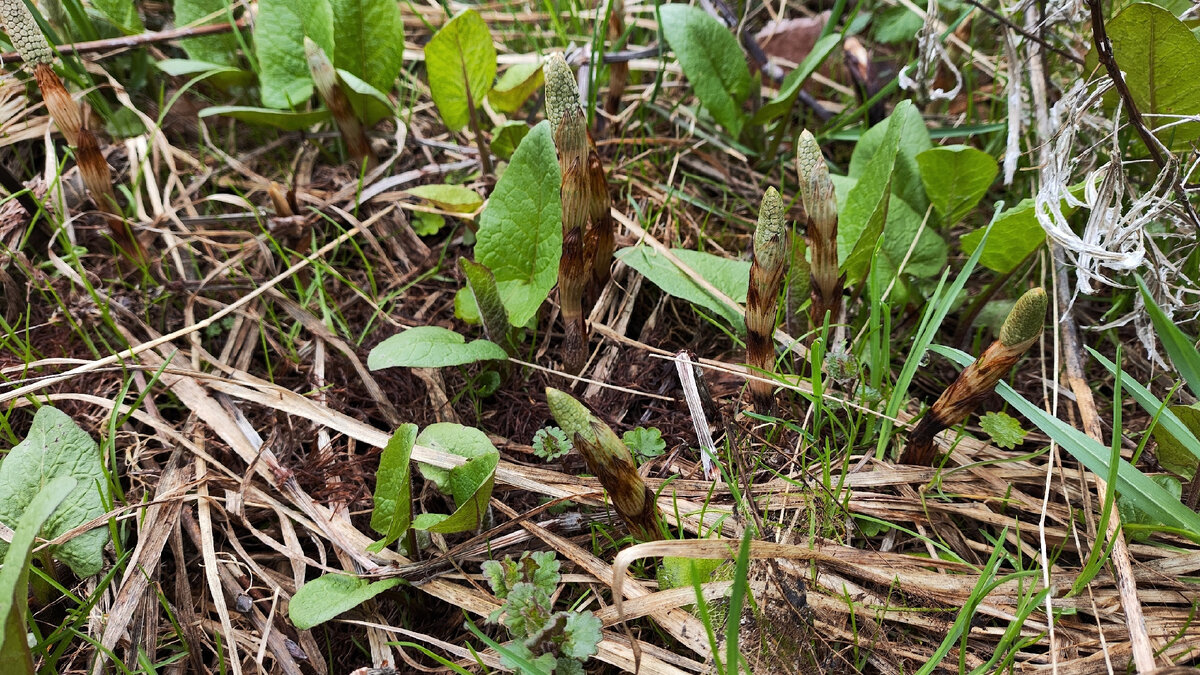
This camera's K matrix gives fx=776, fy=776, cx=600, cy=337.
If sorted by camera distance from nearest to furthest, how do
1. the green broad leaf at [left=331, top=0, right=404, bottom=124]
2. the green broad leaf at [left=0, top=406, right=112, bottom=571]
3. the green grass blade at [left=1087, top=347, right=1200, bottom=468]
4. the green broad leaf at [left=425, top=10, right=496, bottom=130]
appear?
the green grass blade at [left=1087, top=347, right=1200, bottom=468], the green broad leaf at [left=0, top=406, right=112, bottom=571], the green broad leaf at [left=425, top=10, right=496, bottom=130], the green broad leaf at [left=331, top=0, right=404, bottom=124]

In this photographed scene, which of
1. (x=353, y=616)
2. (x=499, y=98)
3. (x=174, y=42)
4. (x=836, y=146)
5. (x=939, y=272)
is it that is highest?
(x=174, y=42)

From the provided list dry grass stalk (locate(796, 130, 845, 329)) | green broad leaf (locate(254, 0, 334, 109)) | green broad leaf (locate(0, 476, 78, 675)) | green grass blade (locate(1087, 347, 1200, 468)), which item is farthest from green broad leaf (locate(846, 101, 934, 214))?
green broad leaf (locate(0, 476, 78, 675))

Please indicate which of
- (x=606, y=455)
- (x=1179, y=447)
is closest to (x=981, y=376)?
(x=1179, y=447)

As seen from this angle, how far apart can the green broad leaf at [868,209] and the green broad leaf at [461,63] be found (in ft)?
3.13

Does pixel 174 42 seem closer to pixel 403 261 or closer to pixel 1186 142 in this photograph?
pixel 403 261

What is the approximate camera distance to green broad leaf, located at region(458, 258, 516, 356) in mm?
1502

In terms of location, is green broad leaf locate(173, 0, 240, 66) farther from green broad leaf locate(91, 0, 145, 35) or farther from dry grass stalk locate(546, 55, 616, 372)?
dry grass stalk locate(546, 55, 616, 372)

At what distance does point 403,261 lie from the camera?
1.93 meters

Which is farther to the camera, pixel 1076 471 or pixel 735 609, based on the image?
pixel 1076 471

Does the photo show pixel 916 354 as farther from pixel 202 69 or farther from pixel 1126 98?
pixel 202 69

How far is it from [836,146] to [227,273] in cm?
163

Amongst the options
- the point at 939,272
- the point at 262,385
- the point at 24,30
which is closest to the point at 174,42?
the point at 24,30

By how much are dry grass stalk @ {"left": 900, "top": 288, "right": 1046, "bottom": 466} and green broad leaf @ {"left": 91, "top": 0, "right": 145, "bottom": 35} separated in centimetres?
225

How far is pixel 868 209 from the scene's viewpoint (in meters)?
1.63
